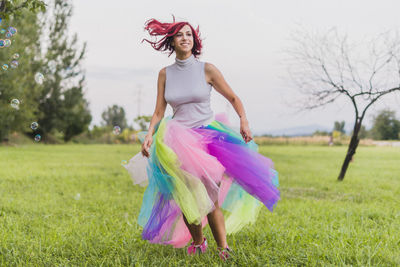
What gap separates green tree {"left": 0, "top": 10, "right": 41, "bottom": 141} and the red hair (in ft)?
62.9

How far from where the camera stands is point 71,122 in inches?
1278

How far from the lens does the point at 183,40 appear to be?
3312mm

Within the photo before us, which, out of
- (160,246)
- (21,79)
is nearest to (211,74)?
(160,246)

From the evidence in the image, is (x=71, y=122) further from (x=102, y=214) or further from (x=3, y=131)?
(x=102, y=214)

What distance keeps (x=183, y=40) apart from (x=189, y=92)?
0.43 meters

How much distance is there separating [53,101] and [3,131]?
7420mm

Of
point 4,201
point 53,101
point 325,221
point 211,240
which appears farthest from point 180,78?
point 53,101

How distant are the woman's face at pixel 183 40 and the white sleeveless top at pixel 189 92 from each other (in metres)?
0.10

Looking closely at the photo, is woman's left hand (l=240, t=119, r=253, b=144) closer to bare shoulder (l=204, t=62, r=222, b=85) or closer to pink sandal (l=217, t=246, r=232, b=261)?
bare shoulder (l=204, t=62, r=222, b=85)

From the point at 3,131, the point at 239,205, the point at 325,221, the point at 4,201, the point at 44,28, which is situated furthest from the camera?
the point at 44,28

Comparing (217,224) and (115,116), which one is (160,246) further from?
(115,116)

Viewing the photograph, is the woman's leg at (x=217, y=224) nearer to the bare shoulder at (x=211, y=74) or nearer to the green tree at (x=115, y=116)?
the bare shoulder at (x=211, y=74)

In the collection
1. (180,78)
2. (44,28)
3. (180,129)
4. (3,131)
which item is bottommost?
(3,131)

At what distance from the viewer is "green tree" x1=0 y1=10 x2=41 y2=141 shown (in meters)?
22.3
